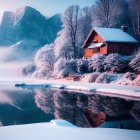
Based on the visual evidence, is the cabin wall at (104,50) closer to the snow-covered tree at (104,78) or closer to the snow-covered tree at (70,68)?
the snow-covered tree at (70,68)

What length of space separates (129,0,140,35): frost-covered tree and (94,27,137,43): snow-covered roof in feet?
15.4

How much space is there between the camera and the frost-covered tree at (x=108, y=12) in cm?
2958

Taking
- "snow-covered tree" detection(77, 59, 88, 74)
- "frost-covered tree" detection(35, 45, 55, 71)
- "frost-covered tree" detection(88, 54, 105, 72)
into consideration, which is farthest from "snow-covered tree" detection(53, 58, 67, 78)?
"frost-covered tree" detection(35, 45, 55, 71)

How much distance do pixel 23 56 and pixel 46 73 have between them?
19.1 meters

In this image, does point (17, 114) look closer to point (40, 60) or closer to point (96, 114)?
point (96, 114)

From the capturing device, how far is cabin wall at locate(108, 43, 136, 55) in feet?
79.3

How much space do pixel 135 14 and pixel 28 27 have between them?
1958 centimetres

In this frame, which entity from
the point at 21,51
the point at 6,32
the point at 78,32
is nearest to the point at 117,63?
the point at 78,32

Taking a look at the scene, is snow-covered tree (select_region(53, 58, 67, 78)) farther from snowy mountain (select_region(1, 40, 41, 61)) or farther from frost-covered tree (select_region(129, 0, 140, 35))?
snowy mountain (select_region(1, 40, 41, 61))

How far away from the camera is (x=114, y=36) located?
24.7 m

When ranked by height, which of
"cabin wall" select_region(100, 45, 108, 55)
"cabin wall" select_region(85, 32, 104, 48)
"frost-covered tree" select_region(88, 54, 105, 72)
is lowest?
"frost-covered tree" select_region(88, 54, 105, 72)

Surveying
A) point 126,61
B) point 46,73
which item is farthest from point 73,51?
point 126,61

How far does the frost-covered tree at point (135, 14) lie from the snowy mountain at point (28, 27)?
29.9 ft

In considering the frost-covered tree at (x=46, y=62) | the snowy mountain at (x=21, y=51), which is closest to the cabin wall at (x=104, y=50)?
the frost-covered tree at (x=46, y=62)
